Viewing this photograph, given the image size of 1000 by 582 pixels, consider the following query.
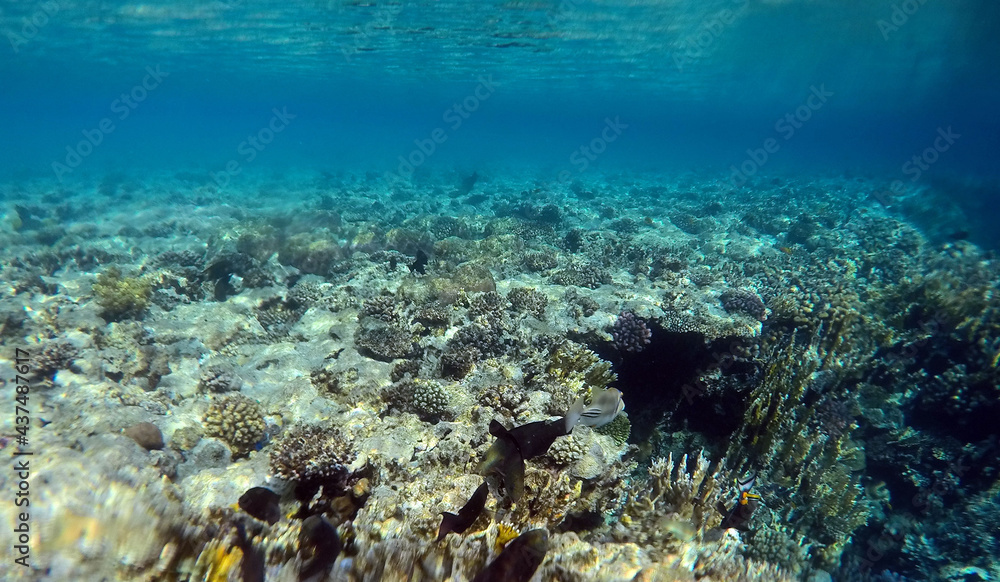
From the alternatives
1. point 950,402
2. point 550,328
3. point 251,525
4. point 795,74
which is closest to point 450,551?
point 251,525

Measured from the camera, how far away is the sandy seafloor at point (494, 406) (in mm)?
3086

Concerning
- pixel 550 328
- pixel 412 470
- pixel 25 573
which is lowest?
pixel 412 470

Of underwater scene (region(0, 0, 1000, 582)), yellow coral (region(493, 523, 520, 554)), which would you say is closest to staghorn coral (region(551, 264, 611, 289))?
underwater scene (region(0, 0, 1000, 582))

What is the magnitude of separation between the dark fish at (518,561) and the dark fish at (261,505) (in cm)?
191

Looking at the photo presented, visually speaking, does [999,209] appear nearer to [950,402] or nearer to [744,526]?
[950,402]

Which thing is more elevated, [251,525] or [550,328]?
[550,328]

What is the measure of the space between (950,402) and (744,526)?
5.80 meters

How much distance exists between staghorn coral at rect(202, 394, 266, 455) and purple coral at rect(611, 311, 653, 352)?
19.1 feet

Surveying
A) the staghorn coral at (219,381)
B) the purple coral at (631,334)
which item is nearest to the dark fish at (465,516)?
the purple coral at (631,334)

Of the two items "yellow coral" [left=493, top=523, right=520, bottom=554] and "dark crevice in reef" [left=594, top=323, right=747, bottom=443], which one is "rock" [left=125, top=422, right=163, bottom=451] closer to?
"yellow coral" [left=493, top=523, right=520, bottom=554]

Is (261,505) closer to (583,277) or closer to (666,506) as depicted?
(666,506)

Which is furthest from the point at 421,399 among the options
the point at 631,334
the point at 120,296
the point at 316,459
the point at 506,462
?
the point at 120,296

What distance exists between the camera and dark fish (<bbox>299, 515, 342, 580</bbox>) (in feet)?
9.34

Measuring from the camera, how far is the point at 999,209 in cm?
2536
